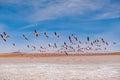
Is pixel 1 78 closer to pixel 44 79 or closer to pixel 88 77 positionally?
pixel 44 79

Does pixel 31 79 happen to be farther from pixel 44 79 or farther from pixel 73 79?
pixel 73 79

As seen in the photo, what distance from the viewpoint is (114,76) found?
16.4 m

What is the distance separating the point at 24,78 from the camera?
16.0m

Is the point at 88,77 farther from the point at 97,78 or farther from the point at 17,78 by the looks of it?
the point at 17,78

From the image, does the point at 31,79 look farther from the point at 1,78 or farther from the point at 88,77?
the point at 88,77

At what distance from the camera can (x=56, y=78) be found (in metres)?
16.0

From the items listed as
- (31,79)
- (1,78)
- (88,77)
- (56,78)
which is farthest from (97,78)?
(1,78)

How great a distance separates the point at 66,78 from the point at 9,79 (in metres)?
2.39

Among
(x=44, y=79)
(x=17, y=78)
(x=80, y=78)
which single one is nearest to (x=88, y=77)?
(x=80, y=78)

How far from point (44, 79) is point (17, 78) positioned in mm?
1244

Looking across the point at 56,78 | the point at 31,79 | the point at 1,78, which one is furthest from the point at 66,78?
the point at 1,78

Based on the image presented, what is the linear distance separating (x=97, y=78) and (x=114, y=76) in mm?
1016

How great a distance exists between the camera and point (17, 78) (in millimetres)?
16062

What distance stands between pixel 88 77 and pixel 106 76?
858 mm
